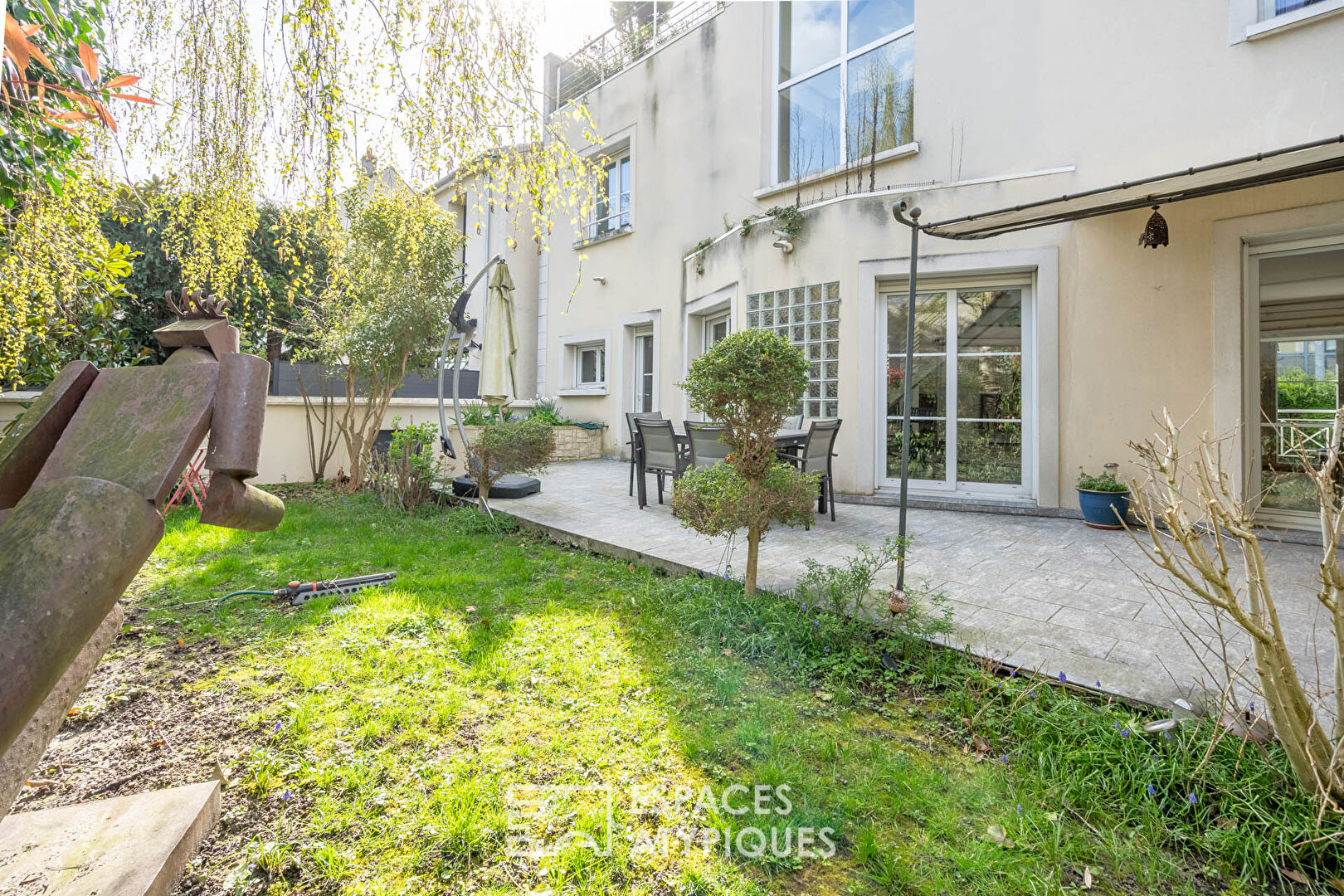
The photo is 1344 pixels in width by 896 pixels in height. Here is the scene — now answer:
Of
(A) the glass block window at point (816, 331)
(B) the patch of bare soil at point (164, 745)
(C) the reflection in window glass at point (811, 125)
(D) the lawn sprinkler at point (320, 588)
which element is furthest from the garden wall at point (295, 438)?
(C) the reflection in window glass at point (811, 125)

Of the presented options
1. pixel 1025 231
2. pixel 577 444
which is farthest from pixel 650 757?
pixel 577 444

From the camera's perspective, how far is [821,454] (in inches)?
218

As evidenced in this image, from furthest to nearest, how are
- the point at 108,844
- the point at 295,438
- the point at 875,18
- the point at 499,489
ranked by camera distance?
the point at 295,438, the point at 875,18, the point at 499,489, the point at 108,844

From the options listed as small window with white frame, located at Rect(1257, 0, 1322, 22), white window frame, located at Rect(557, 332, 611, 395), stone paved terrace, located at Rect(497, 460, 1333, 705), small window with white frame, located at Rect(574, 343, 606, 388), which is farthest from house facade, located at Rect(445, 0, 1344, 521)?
small window with white frame, located at Rect(574, 343, 606, 388)

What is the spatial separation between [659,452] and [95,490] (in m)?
5.25

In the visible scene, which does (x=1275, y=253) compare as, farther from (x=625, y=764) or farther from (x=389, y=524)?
(x=389, y=524)

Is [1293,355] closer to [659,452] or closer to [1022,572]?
[1022,572]

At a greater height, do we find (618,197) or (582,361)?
(618,197)

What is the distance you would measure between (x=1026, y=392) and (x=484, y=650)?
18.5 ft

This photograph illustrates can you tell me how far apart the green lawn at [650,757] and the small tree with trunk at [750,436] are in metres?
0.49

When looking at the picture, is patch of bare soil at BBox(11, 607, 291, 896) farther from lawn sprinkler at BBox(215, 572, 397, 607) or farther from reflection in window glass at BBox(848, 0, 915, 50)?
reflection in window glass at BBox(848, 0, 915, 50)

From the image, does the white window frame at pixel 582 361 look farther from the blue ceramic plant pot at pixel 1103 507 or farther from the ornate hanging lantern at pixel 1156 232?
the ornate hanging lantern at pixel 1156 232

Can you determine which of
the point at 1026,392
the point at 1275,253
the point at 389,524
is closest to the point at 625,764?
the point at 389,524

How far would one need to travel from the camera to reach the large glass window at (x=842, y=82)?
6906mm
